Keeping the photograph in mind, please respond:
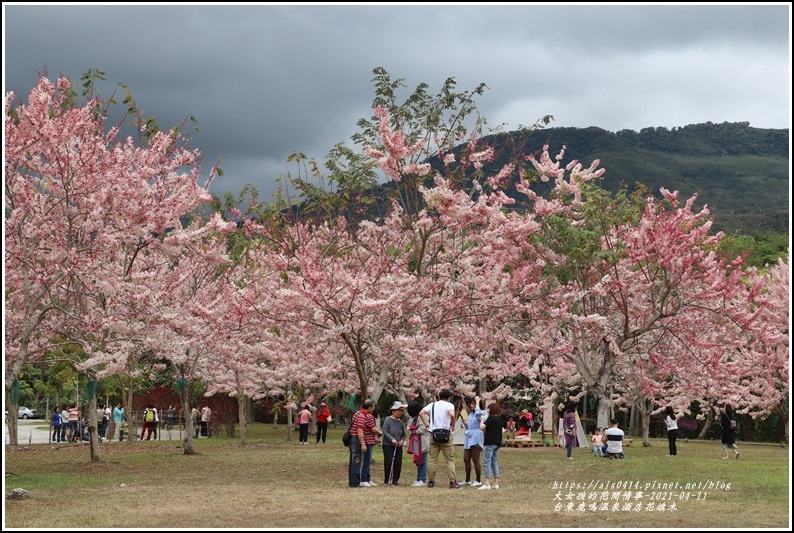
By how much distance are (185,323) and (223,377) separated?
47.2ft

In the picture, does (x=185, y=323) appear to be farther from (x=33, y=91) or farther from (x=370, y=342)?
(x=33, y=91)

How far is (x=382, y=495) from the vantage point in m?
14.0

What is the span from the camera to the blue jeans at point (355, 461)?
15320 millimetres

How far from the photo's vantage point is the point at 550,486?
15.9 metres

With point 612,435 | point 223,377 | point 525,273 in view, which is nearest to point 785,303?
point 612,435

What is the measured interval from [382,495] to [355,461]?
1590mm

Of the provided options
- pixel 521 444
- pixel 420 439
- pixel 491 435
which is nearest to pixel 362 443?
pixel 420 439

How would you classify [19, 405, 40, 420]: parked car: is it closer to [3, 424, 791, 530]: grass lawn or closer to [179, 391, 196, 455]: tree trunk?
[179, 391, 196, 455]: tree trunk

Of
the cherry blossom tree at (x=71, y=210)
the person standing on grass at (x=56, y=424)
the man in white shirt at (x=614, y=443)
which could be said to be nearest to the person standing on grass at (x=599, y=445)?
the man in white shirt at (x=614, y=443)

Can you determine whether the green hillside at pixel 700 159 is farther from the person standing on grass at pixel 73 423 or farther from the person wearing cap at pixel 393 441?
the person wearing cap at pixel 393 441

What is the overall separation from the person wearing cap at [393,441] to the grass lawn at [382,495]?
28 cm

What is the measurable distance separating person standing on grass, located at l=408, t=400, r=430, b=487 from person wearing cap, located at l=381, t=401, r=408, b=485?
0.67 ft

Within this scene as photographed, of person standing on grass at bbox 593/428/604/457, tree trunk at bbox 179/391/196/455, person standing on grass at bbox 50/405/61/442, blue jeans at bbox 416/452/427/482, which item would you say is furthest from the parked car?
blue jeans at bbox 416/452/427/482

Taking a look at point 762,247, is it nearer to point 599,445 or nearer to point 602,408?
point 602,408
